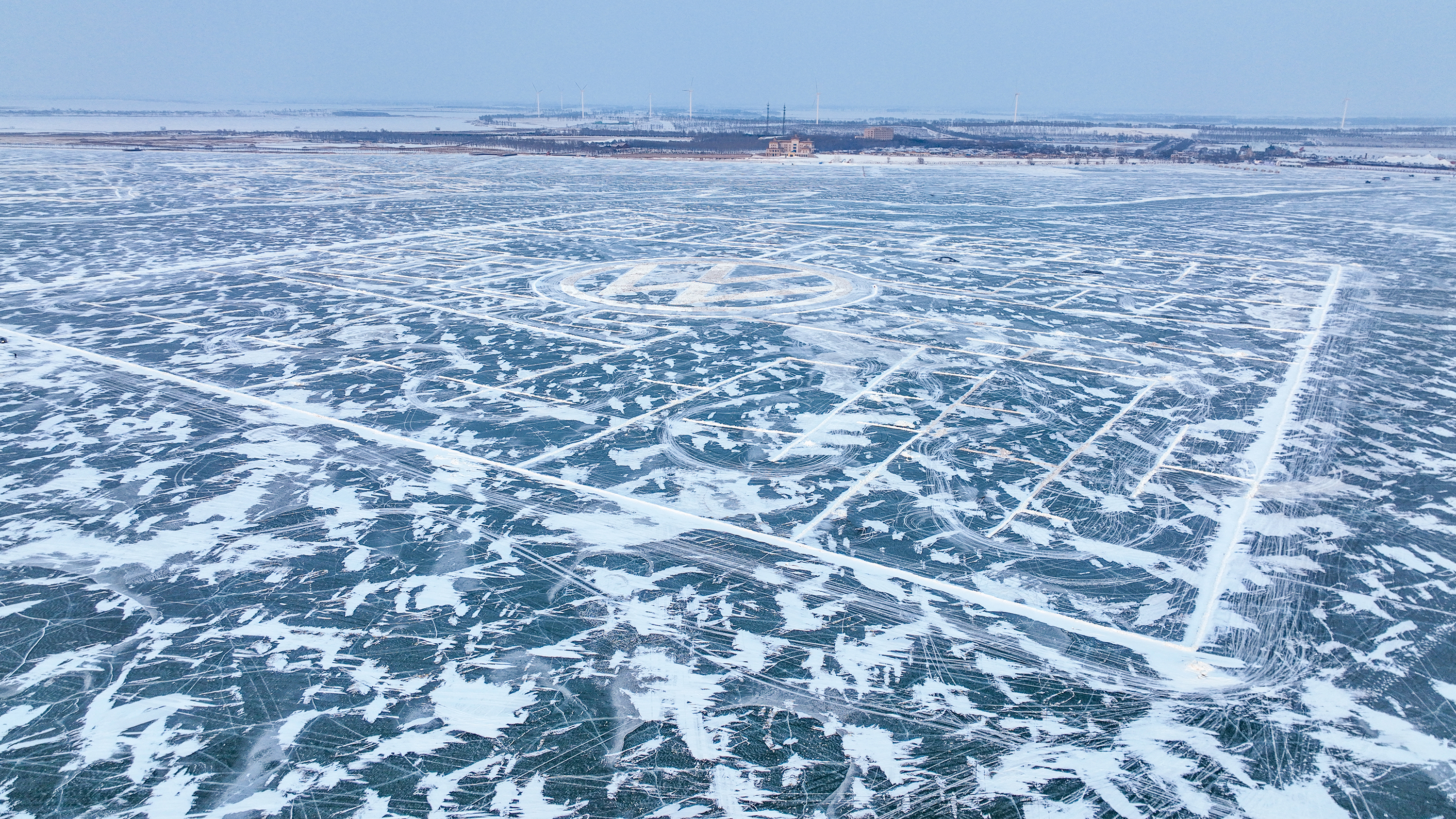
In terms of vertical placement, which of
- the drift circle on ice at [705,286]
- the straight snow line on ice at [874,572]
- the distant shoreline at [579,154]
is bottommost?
the straight snow line on ice at [874,572]

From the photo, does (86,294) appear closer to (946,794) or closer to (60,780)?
(60,780)

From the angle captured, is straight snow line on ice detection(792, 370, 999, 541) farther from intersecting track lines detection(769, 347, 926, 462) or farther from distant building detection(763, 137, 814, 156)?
distant building detection(763, 137, 814, 156)

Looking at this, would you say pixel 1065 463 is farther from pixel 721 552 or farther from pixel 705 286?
pixel 705 286

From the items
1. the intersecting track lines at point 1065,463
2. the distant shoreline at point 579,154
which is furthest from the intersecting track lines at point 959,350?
the distant shoreline at point 579,154

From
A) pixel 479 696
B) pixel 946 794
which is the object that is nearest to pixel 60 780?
pixel 479 696

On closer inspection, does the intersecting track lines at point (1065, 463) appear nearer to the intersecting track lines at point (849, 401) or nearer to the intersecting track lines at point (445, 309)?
the intersecting track lines at point (849, 401)

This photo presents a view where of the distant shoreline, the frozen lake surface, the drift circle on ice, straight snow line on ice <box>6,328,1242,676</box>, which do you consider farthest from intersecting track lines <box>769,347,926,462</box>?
the distant shoreline
